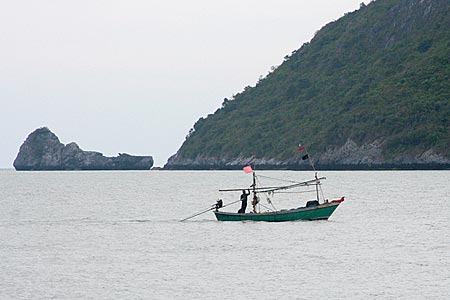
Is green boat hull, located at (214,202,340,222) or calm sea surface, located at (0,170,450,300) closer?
calm sea surface, located at (0,170,450,300)

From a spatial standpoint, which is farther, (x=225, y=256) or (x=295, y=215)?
(x=295, y=215)

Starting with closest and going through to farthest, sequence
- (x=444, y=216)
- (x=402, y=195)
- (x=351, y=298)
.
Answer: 1. (x=351, y=298)
2. (x=444, y=216)
3. (x=402, y=195)

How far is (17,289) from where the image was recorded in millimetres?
40719

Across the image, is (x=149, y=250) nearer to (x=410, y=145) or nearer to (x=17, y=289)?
(x=17, y=289)

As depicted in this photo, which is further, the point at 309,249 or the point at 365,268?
the point at 309,249

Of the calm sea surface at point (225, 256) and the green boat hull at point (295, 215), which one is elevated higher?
the green boat hull at point (295, 215)

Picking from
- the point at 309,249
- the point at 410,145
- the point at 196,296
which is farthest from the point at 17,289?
the point at 410,145

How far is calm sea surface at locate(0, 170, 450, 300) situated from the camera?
40.2 metres

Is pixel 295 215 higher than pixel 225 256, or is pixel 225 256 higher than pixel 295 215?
pixel 295 215

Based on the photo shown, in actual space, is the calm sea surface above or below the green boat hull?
below

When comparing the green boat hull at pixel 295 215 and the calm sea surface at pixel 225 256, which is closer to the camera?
the calm sea surface at pixel 225 256

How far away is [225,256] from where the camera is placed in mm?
51375

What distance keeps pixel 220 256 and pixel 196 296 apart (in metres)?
12.4

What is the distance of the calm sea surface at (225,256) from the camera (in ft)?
132
